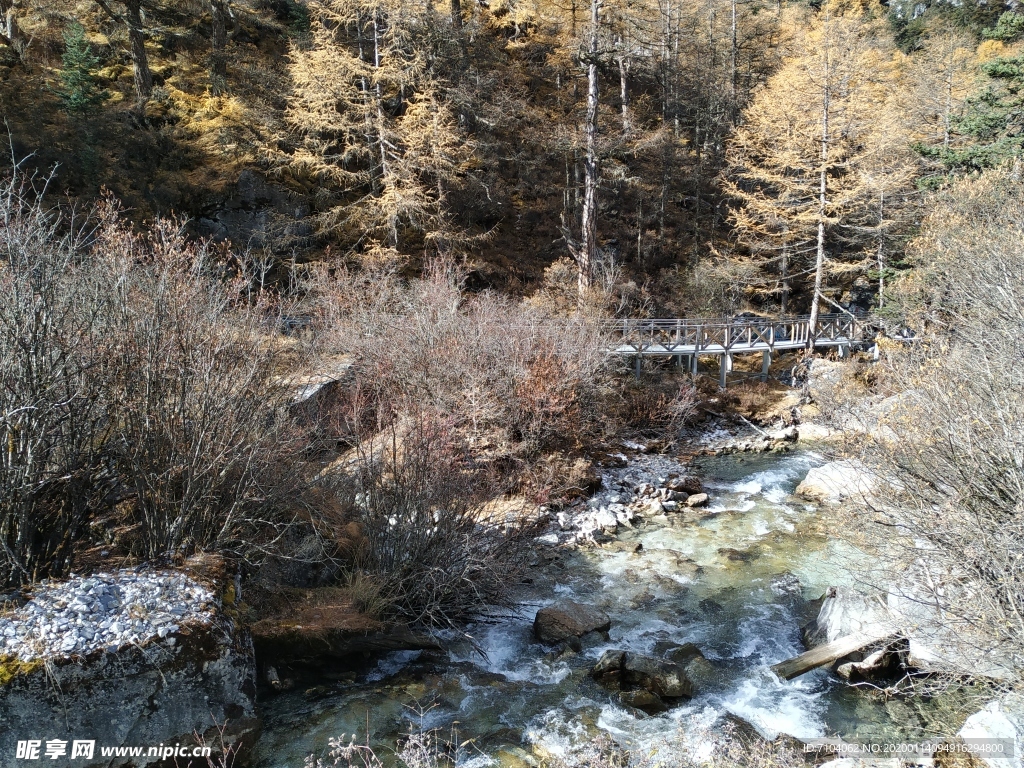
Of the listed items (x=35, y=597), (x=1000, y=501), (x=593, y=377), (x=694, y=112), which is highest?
(x=694, y=112)

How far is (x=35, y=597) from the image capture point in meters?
4.66

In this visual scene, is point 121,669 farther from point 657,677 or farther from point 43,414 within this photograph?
point 657,677

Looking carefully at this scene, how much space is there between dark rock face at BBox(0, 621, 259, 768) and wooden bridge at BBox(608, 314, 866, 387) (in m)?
12.2

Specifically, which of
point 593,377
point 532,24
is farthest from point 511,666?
point 532,24

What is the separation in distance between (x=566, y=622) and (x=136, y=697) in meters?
4.64

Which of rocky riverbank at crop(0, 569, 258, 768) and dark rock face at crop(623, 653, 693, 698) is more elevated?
rocky riverbank at crop(0, 569, 258, 768)

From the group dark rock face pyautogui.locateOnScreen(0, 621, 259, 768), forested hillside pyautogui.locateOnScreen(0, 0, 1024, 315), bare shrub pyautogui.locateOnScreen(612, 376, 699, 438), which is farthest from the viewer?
forested hillside pyautogui.locateOnScreen(0, 0, 1024, 315)

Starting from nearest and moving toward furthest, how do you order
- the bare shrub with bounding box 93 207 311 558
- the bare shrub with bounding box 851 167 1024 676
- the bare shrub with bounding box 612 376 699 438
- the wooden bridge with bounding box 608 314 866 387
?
the bare shrub with bounding box 851 167 1024 676, the bare shrub with bounding box 93 207 311 558, the bare shrub with bounding box 612 376 699 438, the wooden bridge with bounding box 608 314 866 387

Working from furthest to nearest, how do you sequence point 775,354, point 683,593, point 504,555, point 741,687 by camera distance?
point 775,354, point 683,593, point 504,555, point 741,687

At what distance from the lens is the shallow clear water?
5.70 meters

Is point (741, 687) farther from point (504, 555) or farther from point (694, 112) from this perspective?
point (694, 112)

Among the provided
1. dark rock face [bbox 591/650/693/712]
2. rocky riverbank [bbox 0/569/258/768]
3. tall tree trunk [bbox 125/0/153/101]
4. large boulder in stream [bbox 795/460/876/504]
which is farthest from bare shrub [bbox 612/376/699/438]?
tall tree trunk [bbox 125/0/153/101]

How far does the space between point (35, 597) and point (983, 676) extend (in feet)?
25.4

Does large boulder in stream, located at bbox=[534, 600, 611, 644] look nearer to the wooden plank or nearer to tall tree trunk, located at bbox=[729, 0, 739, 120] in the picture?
the wooden plank
